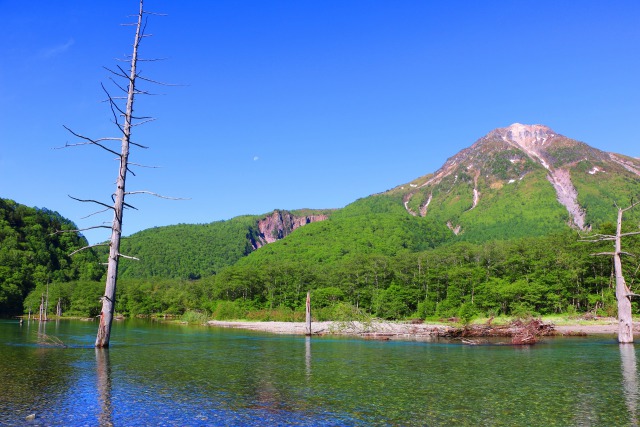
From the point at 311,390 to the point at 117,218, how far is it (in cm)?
1852

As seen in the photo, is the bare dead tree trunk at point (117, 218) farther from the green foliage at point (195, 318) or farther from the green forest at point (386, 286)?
the green foliage at point (195, 318)

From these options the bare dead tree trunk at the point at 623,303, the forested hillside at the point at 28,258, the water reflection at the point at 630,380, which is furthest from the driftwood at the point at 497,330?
the forested hillside at the point at 28,258

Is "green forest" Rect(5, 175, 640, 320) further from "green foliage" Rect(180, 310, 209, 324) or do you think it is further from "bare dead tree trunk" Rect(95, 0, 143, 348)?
"bare dead tree trunk" Rect(95, 0, 143, 348)

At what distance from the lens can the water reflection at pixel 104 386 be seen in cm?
1304

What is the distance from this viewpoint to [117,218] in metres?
30.2

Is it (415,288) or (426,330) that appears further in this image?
(415,288)

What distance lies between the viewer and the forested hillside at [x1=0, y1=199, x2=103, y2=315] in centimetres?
14650

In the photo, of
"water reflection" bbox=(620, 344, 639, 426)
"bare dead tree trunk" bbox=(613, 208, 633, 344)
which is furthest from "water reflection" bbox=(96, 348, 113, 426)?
"bare dead tree trunk" bbox=(613, 208, 633, 344)

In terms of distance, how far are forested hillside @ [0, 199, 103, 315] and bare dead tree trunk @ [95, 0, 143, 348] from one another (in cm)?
12976

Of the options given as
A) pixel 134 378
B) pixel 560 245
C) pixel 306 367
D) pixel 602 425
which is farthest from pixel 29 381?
pixel 560 245

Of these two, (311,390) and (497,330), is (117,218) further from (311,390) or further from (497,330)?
(497,330)

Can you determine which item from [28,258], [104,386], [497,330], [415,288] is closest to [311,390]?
[104,386]

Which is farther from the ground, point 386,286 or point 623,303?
point 386,286

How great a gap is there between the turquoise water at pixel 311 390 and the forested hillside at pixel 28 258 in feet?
457
